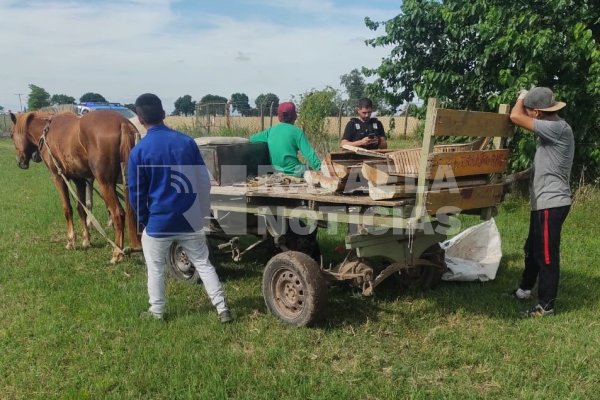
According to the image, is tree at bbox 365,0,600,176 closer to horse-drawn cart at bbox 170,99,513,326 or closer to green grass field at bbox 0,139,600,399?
green grass field at bbox 0,139,600,399

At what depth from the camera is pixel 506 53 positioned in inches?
313

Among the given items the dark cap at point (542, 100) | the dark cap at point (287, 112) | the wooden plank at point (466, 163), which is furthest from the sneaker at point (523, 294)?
the dark cap at point (287, 112)

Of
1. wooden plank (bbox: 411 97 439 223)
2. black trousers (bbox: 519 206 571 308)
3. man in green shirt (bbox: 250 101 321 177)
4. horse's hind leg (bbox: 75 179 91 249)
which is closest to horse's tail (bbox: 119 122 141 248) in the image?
horse's hind leg (bbox: 75 179 91 249)

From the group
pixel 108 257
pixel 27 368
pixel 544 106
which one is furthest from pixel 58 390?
pixel 544 106

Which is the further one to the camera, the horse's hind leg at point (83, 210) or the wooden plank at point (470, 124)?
the horse's hind leg at point (83, 210)

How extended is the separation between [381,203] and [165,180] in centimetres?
174

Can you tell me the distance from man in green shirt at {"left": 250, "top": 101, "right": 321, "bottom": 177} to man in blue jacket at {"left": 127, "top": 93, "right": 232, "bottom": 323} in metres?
1.25

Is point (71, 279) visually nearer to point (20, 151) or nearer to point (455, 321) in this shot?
point (20, 151)

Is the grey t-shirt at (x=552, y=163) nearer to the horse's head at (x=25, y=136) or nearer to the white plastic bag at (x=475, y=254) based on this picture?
the white plastic bag at (x=475, y=254)

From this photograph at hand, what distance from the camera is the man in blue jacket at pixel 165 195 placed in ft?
13.9

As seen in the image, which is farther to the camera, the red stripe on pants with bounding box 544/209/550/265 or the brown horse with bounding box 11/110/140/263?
the brown horse with bounding box 11/110/140/263

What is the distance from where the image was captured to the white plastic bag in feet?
17.9

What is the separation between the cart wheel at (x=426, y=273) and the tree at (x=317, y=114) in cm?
779
